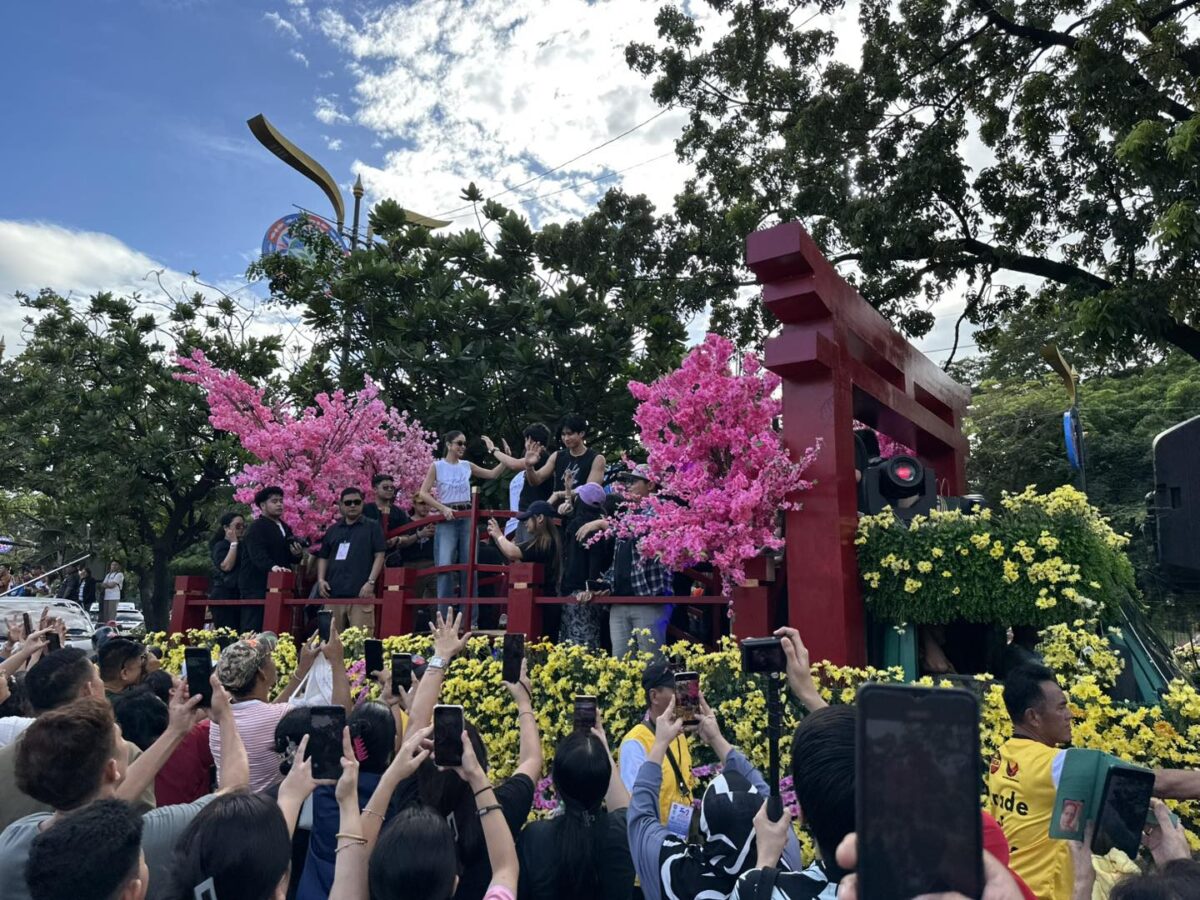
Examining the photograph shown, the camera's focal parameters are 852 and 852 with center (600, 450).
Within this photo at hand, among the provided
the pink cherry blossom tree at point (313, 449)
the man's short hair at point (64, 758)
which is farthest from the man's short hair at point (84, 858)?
the pink cherry blossom tree at point (313, 449)

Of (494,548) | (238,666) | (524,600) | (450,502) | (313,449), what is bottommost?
(238,666)

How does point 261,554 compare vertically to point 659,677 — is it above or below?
above

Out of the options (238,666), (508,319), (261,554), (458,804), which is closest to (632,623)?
(238,666)

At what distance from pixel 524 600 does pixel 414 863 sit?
14.0 feet

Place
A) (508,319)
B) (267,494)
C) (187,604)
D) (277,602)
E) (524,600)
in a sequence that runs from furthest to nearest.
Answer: (508,319), (187,604), (267,494), (277,602), (524,600)

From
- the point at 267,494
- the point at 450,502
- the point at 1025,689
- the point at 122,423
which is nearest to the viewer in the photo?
the point at 1025,689

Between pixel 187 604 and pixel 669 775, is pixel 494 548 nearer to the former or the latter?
pixel 187 604

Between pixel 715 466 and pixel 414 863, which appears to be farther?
pixel 715 466

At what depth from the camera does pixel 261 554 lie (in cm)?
834

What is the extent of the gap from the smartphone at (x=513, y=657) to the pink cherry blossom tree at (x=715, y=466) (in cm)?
234

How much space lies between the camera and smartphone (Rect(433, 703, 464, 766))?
2338mm

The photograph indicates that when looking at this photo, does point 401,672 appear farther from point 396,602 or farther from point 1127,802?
point 396,602

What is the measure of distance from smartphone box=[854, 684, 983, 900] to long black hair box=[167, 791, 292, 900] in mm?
1478

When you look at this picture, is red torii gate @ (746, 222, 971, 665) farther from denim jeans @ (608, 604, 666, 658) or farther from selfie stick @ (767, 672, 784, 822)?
selfie stick @ (767, 672, 784, 822)
